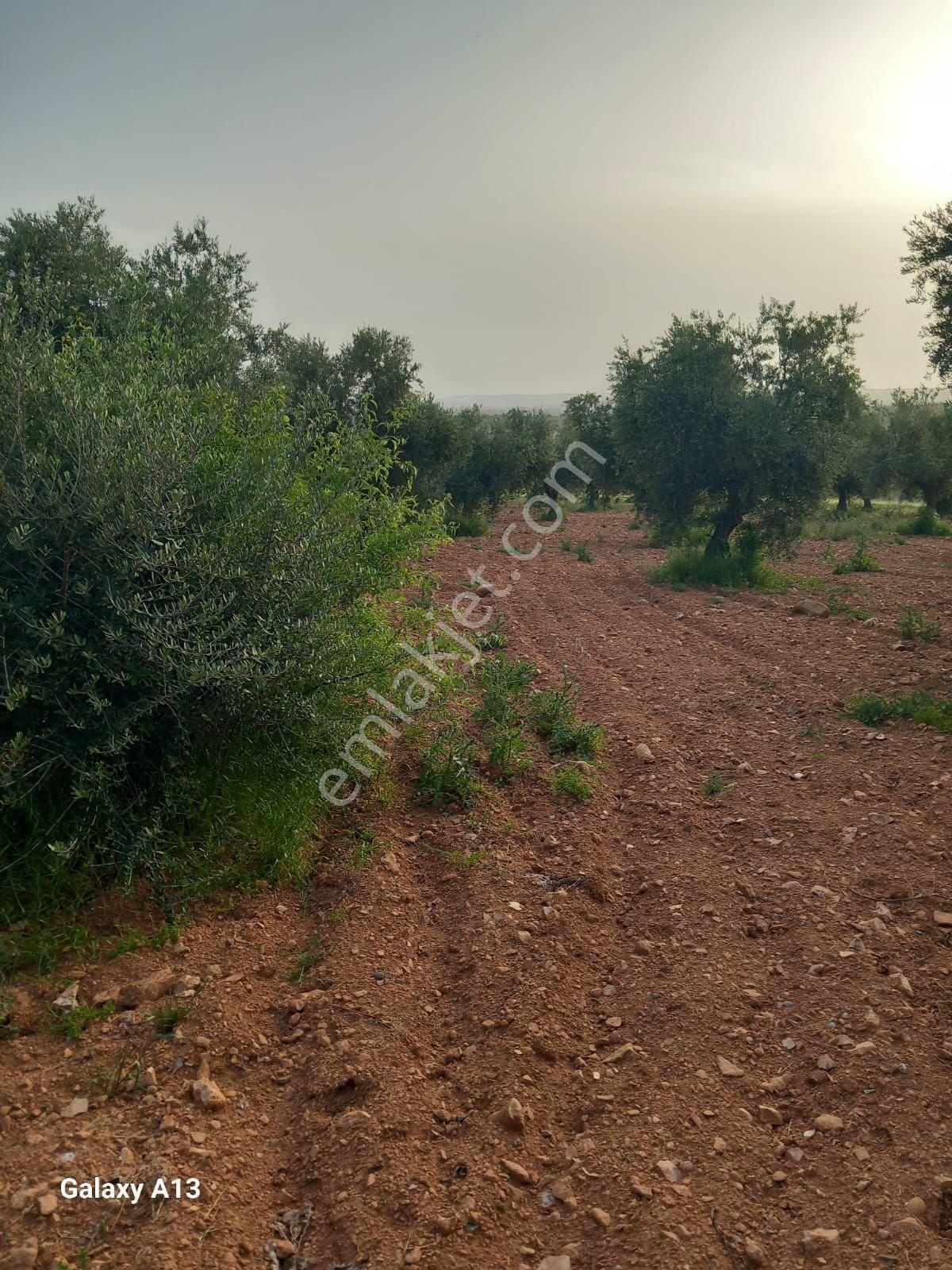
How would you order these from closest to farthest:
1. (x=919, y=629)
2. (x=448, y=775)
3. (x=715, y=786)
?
1. (x=448, y=775)
2. (x=715, y=786)
3. (x=919, y=629)

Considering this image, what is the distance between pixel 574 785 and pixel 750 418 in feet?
34.3

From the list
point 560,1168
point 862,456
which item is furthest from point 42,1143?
point 862,456

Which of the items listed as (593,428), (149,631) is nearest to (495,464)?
(593,428)

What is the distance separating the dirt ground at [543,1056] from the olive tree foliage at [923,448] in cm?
2670

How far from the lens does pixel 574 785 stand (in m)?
5.64

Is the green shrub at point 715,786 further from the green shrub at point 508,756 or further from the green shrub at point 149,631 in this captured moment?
the green shrub at point 149,631

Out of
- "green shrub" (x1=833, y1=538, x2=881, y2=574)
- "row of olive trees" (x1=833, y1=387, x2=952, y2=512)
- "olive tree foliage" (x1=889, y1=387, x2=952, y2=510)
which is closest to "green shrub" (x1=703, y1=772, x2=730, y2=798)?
"green shrub" (x1=833, y1=538, x2=881, y2=574)

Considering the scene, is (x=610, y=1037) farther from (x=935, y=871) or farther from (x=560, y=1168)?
(x=935, y=871)

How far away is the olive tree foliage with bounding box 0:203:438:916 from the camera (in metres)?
3.59

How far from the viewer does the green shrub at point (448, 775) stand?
Result: 5.40 metres

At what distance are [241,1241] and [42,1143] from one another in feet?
2.51

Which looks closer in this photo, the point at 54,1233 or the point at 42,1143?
the point at 54,1233

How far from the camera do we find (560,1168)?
9.30 feet

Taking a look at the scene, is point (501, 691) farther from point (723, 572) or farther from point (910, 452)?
point (910, 452)
